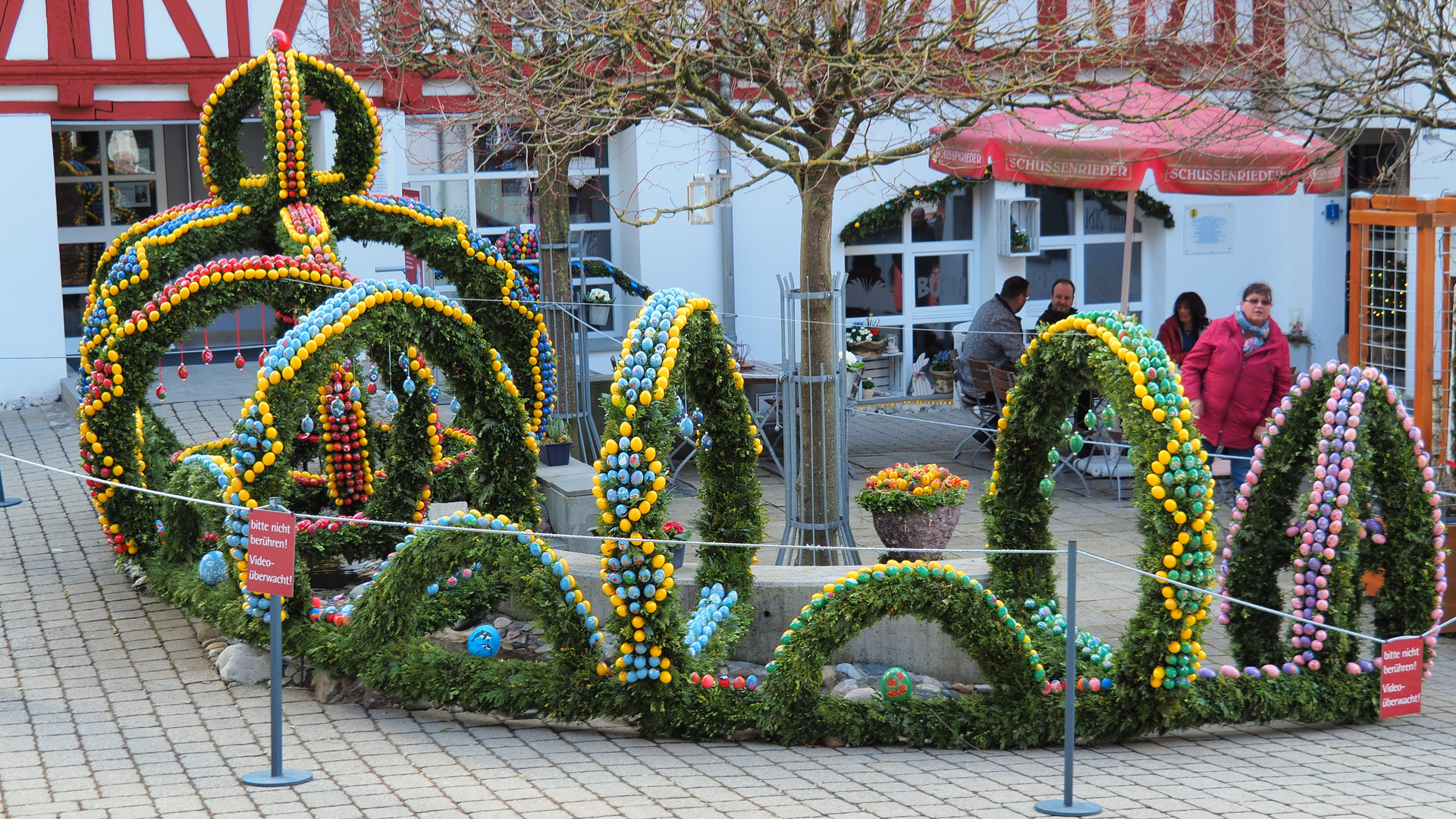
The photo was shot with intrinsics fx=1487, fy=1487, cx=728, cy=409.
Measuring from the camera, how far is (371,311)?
21.8 ft

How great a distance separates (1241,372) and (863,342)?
5.86 m

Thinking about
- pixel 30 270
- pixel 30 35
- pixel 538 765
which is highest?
pixel 30 35

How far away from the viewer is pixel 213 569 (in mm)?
7184

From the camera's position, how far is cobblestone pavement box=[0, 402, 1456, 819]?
511cm

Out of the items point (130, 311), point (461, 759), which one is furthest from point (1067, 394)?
point (130, 311)

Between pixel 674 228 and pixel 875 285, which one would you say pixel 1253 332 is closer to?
pixel 875 285

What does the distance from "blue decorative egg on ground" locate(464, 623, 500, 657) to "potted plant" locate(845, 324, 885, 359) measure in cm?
845

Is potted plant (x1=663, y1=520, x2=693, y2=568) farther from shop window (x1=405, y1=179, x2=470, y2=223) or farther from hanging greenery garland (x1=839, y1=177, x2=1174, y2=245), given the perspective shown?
shop window (x1=405, y1=179, x2=470, y2=223)

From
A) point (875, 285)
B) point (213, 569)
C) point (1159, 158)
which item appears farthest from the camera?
point (875, 285)

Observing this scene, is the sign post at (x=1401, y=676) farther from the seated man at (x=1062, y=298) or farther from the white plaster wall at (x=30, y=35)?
the white plaster wall at (x=30, y=35)

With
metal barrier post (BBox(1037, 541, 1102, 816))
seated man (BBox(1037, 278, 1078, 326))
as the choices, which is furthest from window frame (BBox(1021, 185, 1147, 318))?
metal barrier post (BBox(1037, 541, 1102, 816))

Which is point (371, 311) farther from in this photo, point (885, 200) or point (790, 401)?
point (885, 200)

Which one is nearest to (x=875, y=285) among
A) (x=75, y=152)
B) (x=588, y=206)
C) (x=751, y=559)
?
(x=588, y=206)

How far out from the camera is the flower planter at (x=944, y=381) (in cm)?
1387
